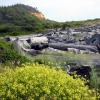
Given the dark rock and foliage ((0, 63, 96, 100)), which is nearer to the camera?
foliage ((0, 63, 96, 100))

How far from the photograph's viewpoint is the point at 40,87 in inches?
239

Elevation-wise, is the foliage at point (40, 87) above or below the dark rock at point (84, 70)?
above

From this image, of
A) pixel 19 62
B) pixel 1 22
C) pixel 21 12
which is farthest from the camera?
pixel 21 12

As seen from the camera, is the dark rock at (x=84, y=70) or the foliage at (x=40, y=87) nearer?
the foliage at (x=40, y=87)

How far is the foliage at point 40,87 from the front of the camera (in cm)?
604

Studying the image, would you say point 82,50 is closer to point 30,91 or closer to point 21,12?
point 30,91

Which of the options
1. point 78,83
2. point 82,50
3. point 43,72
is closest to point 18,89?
point 43,72

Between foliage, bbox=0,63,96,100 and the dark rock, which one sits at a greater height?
foliage, bbox=0,63,96,100

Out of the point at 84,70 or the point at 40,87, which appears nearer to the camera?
the point at 40,87

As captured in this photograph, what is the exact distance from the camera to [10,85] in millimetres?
6238

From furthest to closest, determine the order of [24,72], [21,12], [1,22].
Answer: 1. [21,12]
2. [1,22]
3. [24,72]

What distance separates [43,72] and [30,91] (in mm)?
496

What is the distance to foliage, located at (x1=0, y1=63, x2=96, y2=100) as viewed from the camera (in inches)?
238

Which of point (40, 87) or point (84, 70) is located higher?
point (40, 87)
